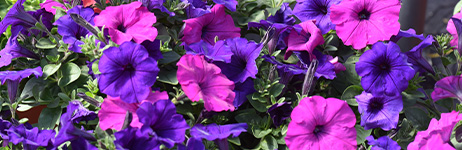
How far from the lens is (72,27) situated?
115cm

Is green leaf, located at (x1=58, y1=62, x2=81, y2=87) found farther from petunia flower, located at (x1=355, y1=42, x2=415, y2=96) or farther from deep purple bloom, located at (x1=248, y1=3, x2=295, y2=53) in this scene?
petunia flower, located at (x1=355, y1=42, x2=415, y2=96)

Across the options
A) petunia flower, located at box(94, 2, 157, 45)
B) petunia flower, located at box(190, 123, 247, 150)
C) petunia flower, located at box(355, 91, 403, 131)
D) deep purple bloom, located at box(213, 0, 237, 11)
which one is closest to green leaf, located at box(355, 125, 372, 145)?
petunia flower, located at box(355, 91, 403, 131)

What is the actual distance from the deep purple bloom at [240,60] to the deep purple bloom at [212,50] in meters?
0.04

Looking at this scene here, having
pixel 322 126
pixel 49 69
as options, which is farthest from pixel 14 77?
pixel 322 126

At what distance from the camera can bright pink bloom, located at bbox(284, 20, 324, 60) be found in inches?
46.1

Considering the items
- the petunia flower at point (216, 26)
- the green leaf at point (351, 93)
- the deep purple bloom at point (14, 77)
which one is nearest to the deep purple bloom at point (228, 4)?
the petunia flower at point (216, 26)

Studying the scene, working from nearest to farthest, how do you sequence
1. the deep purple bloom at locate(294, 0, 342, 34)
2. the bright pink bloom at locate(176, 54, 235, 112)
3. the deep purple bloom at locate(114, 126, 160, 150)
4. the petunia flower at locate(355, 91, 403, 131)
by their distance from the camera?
the deep purple bloom at locate(114, 126, 160, 150)
the bright pink bloom at locate(176, 54, 235, 112)
the petunia flower at locate(355, 91, 403, 131)
the deep purple bloom at locate(294, 0, 342, 34)

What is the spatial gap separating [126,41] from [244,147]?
42cm

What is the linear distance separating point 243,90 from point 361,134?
0.31m

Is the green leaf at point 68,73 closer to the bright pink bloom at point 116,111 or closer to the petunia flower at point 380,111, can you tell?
the bright pink bloom at point 116,111

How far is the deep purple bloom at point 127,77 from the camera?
38.9 inches

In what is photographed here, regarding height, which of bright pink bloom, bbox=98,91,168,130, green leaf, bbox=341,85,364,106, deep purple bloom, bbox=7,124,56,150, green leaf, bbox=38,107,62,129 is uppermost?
bright pink bloom, bbox=98,91,168,130

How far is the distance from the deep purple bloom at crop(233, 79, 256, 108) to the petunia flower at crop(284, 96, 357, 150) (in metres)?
0.15

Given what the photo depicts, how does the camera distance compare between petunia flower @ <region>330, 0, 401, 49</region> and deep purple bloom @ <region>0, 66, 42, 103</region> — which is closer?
deep purple bloom @ <region>0, 66, 42, 103</region>
